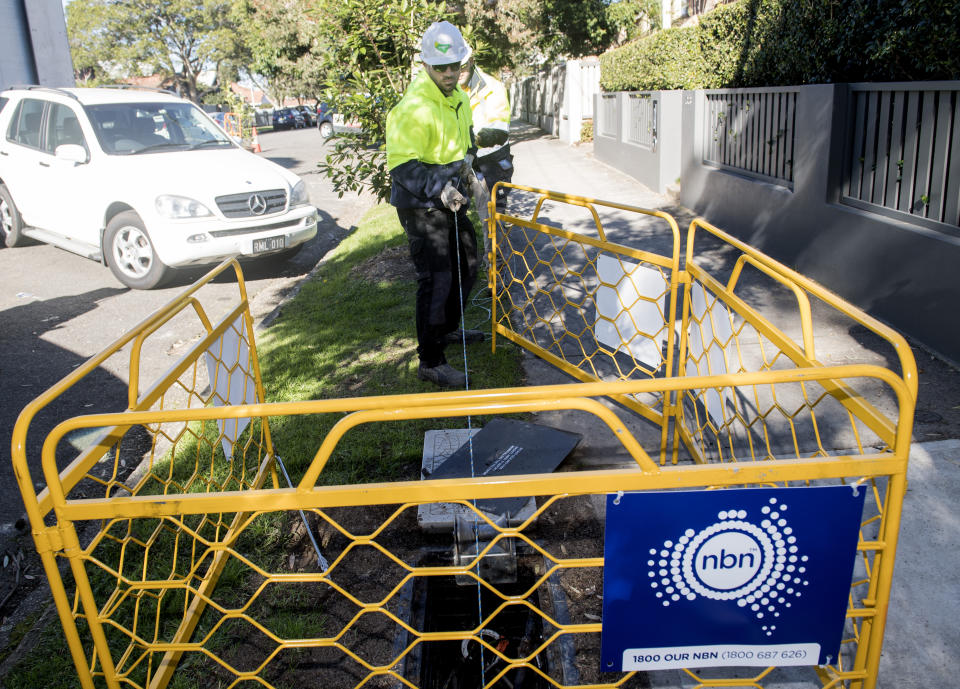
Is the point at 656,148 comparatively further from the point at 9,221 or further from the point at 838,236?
the point at 9,221

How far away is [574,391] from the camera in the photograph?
1.98 m

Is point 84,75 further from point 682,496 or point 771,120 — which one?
point 682,496

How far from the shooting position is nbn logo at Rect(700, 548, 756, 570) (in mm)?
1941

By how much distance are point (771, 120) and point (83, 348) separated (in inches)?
287

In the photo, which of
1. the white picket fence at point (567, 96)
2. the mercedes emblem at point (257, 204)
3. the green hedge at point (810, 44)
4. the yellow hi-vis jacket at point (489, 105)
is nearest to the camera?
the green hedge at point (810, 44)

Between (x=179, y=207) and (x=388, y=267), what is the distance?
2.33 m

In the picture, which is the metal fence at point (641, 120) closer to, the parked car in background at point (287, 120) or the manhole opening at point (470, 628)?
the manhole opening at point (470, 628)

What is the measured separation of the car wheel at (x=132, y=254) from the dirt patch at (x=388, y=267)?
218 cm

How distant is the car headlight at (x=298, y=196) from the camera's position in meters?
8.95

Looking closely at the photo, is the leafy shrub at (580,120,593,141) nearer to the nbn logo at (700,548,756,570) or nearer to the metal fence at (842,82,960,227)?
the metal fence at (842,82,960,227)

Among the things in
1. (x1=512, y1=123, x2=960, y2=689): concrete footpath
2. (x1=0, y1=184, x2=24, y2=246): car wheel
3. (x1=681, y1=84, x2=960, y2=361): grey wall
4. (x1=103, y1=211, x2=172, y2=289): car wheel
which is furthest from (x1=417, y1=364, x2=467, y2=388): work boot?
(x1=0, y1=184, x2=24, y2=246): car wheel

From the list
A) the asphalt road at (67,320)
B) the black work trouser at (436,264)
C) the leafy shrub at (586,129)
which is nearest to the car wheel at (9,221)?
the asphalt road at (67,320)

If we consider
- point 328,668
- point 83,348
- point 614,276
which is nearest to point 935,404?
point 614,276

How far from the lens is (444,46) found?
458 cm
